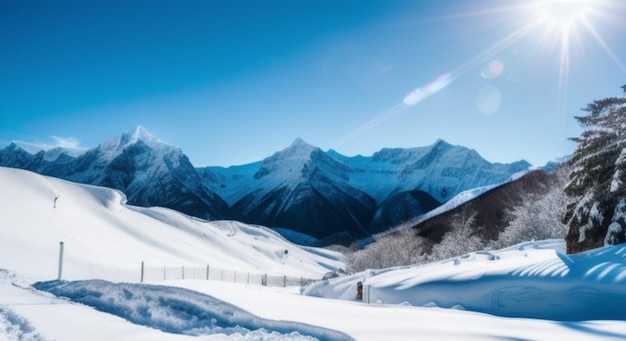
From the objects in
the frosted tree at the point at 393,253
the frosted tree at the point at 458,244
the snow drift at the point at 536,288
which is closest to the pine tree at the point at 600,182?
the snow drift at the point at 536,288

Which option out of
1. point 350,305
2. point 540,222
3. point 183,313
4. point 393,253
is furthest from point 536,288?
point 393,253

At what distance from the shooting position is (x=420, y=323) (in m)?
8.66

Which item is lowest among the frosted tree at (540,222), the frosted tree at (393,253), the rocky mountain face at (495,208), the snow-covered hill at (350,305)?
the snow-covered hill at (350,305)

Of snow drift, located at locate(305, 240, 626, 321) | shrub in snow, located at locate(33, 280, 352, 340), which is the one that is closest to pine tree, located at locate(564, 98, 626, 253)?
snow drift, located at locate(305, 240, 626, 321)

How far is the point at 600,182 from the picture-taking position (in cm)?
2209

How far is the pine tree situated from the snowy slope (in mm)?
22648

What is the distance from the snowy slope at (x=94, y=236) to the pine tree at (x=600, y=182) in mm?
22648

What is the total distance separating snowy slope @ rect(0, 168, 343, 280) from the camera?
3391 centimetres

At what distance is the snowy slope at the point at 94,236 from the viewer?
33906 mm

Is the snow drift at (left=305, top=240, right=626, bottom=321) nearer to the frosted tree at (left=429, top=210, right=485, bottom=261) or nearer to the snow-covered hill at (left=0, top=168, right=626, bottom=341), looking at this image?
the snow-covered hill at (left=0, top=168, right=626, bottom=341)

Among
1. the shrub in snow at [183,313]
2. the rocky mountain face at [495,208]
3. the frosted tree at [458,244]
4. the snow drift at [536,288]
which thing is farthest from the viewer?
the rocky mountain face at [495,208]

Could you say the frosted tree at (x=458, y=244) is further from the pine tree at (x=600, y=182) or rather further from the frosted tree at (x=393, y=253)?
the pine tree at (x=600, y=182)

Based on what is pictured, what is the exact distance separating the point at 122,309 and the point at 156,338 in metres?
2.30

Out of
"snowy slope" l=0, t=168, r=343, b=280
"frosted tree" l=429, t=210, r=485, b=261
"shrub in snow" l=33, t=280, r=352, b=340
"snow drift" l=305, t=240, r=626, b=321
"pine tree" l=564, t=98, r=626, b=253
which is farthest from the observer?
"frosted tree" l=429, t=210, r=485, b=261
